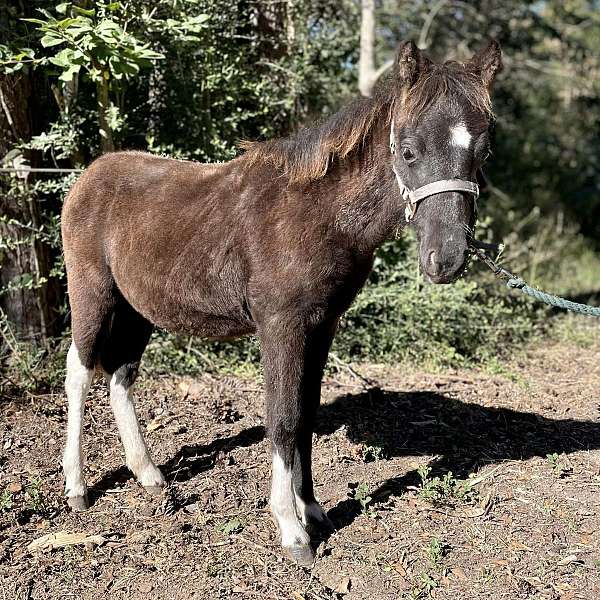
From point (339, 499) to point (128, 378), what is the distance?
4.57 ft

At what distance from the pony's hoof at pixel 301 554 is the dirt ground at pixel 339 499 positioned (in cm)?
6

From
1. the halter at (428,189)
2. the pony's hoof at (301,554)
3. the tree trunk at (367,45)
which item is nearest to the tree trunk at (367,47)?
the tree trunk at (367,45)

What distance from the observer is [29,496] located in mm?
3838

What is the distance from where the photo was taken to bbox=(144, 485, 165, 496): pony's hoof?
3.86 metres

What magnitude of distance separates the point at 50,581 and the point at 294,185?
6.95ft

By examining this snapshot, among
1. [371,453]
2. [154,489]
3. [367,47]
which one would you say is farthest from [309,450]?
[367,47]

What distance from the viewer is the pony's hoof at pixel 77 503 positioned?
374cm

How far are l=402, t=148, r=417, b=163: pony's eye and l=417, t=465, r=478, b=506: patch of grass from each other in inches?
68.8

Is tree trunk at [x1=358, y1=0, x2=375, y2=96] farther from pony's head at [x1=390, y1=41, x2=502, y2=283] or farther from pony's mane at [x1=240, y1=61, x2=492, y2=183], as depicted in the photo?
pony's head at [x1=390, y1=41, x2=502, y2=283]

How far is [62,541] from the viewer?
11.3 ft

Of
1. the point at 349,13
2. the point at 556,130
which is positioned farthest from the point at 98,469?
the point at 556,130

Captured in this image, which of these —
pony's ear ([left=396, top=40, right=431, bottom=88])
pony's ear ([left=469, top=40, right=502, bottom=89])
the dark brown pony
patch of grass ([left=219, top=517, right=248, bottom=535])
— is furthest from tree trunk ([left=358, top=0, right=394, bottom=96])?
patch of grass ([left=219, top=517, right=248, bottom=535])

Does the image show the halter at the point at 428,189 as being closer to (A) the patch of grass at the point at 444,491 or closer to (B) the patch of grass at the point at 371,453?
(A) the patch of grass at the point at 444,491

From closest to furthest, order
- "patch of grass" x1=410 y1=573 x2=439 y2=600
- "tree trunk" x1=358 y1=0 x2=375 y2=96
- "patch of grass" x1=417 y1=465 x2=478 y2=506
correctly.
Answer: "patch of grass" x1=410 y1=573 x2=439 y2=600 → "patch of grass" x1=417 y1=465 x2=478 y2=506 → "tree trunk" x1=358 y1=0 x2=375 y2=96
